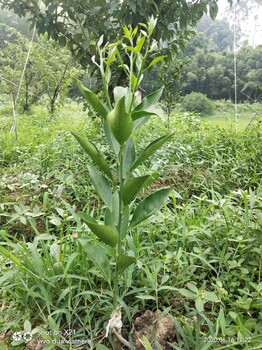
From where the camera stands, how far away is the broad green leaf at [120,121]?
19.9 inches

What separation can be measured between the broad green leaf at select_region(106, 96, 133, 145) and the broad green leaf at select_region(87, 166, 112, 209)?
0.16m

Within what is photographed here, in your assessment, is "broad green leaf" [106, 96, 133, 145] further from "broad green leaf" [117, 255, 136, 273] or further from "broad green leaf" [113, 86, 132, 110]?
"broad green leaf" [117, 255, 136, 273]

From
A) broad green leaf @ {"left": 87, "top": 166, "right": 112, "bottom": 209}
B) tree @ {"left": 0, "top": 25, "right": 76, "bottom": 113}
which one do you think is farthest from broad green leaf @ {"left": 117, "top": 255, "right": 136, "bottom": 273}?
tree @ {"left": 0, "top": 25, "right": 76, "bottom": 113}

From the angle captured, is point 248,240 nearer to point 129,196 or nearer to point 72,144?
point 129,196

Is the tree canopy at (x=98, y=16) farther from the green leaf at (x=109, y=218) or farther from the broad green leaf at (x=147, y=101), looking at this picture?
the green leaf at (x=109, y=218)

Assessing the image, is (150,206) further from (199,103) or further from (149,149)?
(199,103)

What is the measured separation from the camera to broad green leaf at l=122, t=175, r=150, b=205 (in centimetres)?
58

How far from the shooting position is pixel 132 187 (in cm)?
59

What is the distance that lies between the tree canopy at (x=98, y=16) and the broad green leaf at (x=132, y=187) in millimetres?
1645

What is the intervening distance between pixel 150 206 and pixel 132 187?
0.33ft

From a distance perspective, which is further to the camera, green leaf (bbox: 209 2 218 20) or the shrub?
the shrub

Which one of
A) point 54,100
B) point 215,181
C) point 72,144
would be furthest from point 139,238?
point 54,100

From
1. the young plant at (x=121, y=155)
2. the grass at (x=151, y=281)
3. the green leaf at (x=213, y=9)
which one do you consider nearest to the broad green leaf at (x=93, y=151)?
the young plant at (x=121, y=155)

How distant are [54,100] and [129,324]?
494cm
